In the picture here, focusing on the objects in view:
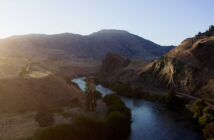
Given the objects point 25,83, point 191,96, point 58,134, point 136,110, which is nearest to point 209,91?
point 191,96

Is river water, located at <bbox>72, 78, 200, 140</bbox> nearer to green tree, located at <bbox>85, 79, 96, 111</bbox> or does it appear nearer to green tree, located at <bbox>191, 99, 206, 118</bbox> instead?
green tree, located at <bbox>191, 99, 206, 118</bbox>

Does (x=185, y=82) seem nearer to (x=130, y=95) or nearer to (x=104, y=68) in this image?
(x=130, y=95)


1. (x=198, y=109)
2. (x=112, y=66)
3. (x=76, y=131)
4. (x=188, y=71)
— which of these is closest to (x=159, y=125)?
(x=198, y=109)

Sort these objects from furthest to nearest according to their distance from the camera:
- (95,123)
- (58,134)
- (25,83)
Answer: (25,83)
(95,123)
(58,134)

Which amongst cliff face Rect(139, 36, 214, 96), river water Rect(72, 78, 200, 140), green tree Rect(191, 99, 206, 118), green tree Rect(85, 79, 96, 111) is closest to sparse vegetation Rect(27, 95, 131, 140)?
river water Rect(72, 78, 200, 140)

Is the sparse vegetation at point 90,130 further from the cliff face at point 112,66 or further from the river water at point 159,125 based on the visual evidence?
the cliff face at point 112,66

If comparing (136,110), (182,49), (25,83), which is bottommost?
(136,110)

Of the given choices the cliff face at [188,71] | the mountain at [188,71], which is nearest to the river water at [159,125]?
the mountain at [188,71]
